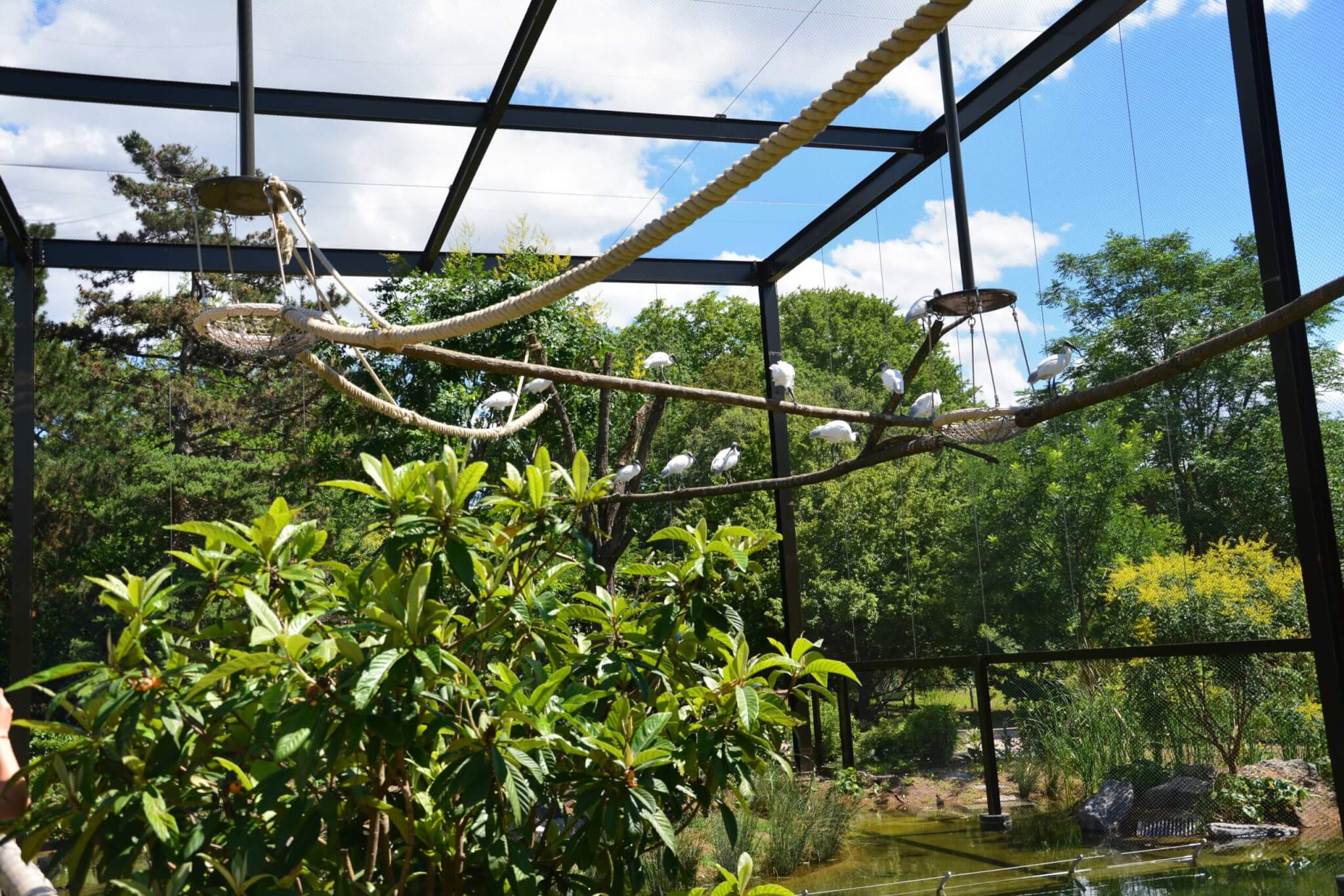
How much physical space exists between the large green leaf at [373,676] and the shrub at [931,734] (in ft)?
23.1

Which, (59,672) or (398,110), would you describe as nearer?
(59,672)

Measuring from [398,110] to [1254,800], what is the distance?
17.2ft

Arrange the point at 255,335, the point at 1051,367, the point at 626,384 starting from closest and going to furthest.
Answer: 1. the point at 626,384
2. the point at 255,335
3. the point at 1051,367

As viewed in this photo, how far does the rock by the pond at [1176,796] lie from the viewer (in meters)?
5.44

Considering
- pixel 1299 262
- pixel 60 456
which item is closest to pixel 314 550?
pixel 1299 262

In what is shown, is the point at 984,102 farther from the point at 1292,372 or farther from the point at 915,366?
the point at 1292,372

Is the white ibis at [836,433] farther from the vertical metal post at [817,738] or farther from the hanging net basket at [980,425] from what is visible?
the vertical metal post at [817,738]

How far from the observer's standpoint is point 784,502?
7668 mm

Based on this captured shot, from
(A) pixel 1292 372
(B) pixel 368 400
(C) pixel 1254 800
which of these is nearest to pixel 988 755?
(C) pixel 1254 800

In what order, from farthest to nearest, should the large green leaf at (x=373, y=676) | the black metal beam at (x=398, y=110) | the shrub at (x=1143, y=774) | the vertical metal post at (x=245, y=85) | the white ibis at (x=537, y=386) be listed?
1. the white ibis at (x=537, y=386)
2. the shrub at (x=1143, y=774)
3. the black metal beam at (x=398, y=110)
4. the vertical metal post at (x=245, y=85)
5. the large green leaf at (x=373, y=676)

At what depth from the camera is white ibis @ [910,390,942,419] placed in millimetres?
4599

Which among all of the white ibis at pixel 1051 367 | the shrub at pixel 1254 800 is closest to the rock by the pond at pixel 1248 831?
the shrub at pixel 1254 800

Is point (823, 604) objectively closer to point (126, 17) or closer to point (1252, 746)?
point (1252, 746)

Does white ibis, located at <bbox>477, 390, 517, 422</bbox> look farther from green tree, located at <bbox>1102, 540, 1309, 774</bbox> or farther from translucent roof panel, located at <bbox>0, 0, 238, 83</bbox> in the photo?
green tree, located at <bbox>1102, 540, 1309, 774</bbox>
